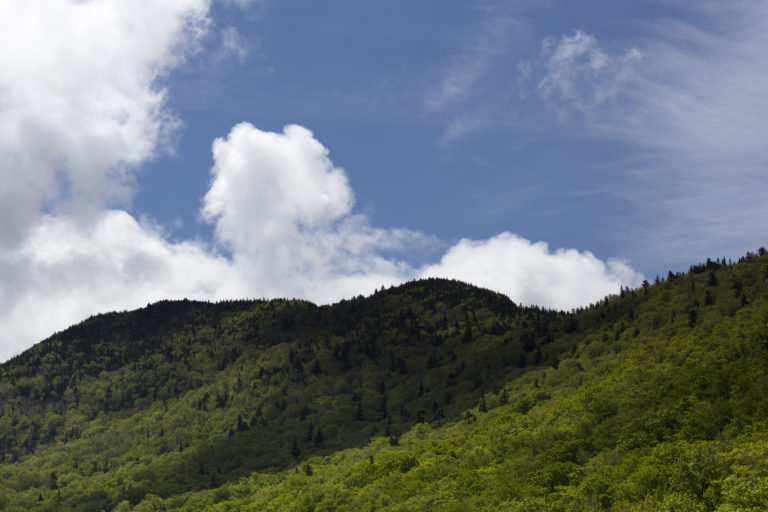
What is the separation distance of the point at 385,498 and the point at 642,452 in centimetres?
7756

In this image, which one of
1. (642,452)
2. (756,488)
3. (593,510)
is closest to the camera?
(756,488)

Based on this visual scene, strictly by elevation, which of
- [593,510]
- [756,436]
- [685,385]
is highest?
[685,385]

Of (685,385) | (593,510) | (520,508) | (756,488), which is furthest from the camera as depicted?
(685,385)

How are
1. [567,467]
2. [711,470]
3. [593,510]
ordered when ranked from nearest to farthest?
[711,470] → [593,510] → [567,467]

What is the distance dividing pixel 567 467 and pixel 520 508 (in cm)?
2632

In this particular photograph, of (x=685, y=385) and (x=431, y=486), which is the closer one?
(x=685, y=385)

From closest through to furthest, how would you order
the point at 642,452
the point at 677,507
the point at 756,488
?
1. the point at 756,488
2. the point at 677,507
3. the point at 642,452

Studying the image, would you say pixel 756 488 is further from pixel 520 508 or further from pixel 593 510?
pixel 520 508

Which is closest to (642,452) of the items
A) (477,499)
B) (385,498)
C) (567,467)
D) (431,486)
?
(567,467)

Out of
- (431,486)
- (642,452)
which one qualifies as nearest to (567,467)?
(642,452)

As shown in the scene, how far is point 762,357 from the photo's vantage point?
176500 millimetres

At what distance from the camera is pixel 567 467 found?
529 feet

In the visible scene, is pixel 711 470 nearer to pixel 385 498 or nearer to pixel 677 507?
pixel 677 507

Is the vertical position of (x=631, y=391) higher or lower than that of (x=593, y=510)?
higher
